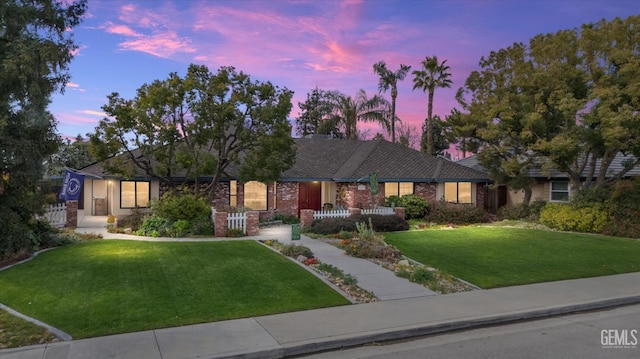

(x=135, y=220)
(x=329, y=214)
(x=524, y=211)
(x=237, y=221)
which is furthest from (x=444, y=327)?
(x=524, y=211)

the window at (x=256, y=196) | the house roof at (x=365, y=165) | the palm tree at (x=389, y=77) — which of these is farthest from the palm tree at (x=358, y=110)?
the window at (x=256, y=196)

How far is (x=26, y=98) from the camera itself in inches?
469

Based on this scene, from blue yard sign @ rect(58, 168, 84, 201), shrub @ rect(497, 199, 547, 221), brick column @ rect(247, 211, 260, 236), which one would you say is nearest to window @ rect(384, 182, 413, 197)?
shrub @ rect(497, 199, 547, 221)

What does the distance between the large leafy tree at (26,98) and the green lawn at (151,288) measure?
1.48m

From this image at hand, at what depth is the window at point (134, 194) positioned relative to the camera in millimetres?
20797

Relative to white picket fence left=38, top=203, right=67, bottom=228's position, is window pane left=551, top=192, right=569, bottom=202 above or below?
above

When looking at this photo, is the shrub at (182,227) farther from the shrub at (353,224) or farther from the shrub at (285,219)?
the shrub at (285,219)

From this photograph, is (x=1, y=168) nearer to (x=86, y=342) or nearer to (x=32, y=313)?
(x=32, y=313)

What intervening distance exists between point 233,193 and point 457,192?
13.3 meters

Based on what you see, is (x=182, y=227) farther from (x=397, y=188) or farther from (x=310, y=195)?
(x=397, y=188)

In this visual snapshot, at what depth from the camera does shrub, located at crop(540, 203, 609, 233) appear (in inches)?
765

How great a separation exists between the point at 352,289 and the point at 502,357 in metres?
3.80

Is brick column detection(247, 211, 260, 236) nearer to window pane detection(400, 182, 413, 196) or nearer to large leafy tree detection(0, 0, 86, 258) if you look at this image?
large leafy tree detection(0, 0, 86, 258)

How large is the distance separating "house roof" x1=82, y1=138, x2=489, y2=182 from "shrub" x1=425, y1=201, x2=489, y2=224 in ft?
7.26
